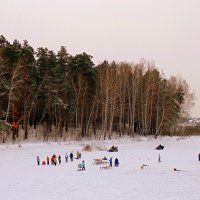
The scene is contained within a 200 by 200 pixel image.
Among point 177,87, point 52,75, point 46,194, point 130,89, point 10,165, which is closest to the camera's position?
point 46,194

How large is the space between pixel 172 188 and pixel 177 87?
2895 inches

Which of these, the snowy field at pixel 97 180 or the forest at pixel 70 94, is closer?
the snowy field at pixel 97 180

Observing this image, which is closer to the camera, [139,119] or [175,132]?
[139,119]

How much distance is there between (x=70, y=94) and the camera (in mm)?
69000

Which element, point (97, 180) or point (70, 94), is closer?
point (97, 180)

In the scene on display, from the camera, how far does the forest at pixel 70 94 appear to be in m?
55.6

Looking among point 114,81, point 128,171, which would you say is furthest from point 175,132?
point 128,171

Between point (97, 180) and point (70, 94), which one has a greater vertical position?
point (70, 94)

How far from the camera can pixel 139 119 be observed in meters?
80.1

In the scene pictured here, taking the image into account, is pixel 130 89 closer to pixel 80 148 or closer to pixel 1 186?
pixel 80 148

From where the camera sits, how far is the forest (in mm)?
55562

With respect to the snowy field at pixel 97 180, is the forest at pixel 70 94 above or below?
above

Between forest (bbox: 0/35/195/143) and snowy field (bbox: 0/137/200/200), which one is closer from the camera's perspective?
snowy field (bbox: 0/137/200/200)

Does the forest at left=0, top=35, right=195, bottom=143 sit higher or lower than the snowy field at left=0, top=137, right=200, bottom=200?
higher
